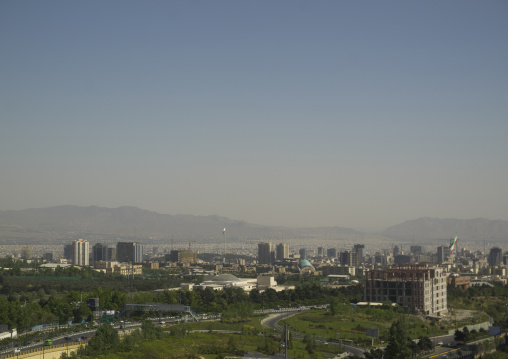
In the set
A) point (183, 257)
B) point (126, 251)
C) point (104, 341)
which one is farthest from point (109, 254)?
point (104, 341)

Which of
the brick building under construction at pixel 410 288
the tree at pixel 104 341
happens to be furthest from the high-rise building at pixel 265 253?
the tree at pixel 104 341

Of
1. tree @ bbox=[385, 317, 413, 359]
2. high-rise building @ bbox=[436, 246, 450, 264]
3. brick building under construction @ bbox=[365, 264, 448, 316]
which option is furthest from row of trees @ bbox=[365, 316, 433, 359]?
high-rise building @ bbox=[436, 246, 450, 264]

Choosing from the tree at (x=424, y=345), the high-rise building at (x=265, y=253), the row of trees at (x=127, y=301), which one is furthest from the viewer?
the high-rise building at (x=265, y=253)

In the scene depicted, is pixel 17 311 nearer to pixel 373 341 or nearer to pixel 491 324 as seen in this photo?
pixel 373 341

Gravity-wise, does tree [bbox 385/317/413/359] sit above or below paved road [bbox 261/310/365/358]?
above

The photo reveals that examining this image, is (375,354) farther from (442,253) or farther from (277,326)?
(442,253)

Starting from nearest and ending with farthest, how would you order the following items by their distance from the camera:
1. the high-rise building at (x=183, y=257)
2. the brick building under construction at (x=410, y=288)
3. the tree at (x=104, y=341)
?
the tree at (x=104, y=341)
the brick building under construction at (x=410, y=288)
the high-rise building at (x=183, y=257)

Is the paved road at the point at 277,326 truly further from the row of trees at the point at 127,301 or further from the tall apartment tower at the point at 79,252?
the tall apartment tower at the point at 79,252

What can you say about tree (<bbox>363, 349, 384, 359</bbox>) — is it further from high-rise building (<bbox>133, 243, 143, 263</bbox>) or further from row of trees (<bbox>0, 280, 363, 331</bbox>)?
high-rise building (<bbox>133, 243, 143, 263</bbox>)
